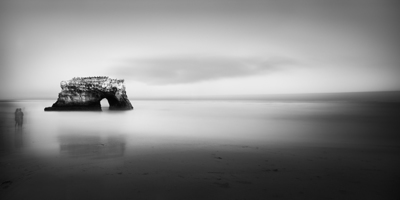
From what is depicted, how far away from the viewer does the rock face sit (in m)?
25.2

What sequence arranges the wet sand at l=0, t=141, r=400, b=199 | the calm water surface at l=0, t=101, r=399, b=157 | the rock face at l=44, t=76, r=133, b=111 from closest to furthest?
the wet sand at l=0, t=141, r=400, b=199
the calm water surface at l=0, t=101, r=399, b=157
the rock face at l=44, t=76, r=133, b=111

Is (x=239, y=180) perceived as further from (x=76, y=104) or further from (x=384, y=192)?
(x=76, y=104)

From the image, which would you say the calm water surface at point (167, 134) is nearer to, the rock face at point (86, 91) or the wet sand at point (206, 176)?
the wet sand at point (206, 176)

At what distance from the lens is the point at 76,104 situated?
85.8 ft

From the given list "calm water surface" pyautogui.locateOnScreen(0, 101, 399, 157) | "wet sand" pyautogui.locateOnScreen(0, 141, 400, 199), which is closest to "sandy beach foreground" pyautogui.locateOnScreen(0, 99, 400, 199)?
"wet sand" pyautogui.locateOnScreen(0, 141, 400, 199)

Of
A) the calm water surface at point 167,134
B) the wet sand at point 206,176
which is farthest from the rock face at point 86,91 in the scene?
the wet sand at point 206,176

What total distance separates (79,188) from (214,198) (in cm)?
231

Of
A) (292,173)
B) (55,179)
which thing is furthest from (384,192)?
(55,179)

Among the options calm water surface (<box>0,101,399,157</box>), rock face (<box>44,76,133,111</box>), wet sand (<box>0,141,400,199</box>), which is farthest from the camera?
rock face (<box>44,76,133,111</box>)

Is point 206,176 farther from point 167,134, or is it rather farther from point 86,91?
point 86,91

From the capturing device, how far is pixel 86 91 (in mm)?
25781

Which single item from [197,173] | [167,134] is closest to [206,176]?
[197,173]

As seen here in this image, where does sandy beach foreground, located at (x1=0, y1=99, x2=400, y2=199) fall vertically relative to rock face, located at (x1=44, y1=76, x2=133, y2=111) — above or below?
below

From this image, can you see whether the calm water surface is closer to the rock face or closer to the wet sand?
the wet sand
